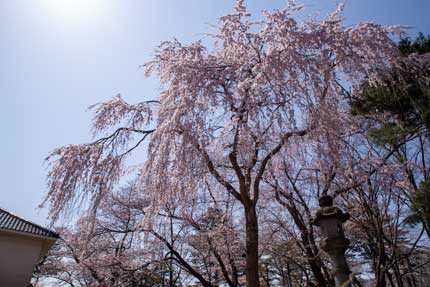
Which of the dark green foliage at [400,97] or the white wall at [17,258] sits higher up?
the dark green foliage at [400,97]

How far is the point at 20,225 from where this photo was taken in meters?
7.00

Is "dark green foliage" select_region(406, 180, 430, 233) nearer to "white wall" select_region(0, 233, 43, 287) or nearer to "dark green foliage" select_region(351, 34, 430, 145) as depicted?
"dark green foliage" select_region(351, 34, 430, 145)

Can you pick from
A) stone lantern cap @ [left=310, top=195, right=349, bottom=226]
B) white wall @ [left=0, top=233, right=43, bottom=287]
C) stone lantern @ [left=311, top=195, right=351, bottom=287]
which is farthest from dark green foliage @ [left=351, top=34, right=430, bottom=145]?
white wall @ [left=0, top=233, right=43, bottom=287]

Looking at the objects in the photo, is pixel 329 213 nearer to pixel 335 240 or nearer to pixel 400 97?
pixel 335 240

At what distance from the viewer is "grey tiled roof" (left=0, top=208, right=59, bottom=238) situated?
6703 mm

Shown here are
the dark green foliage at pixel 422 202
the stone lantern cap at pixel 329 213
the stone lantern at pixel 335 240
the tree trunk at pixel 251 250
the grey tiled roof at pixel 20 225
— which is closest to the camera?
the stone lantern at pixel 335 240

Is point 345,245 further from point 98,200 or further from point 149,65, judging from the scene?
point 149,65

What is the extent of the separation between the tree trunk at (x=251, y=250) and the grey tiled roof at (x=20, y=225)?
5.13m

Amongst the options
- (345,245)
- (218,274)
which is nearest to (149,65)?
(345,245)

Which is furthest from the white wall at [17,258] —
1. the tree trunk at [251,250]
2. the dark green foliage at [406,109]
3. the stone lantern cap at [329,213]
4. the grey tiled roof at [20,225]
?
the dark green foliage at [406,109]

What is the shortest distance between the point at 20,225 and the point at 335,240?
7244 mm

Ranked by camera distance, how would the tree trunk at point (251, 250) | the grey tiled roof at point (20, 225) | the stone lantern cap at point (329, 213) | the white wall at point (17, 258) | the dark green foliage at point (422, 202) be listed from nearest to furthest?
1. the stone lantern cap at point (329, 213)
2. the tree trunk at point (251, 250)
3. the dark green foliage at point (422, 202)
4. the white wall at point (17, 258)
5. the grey tiled roof at point (20, 225)

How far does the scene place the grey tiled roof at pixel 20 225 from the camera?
22.0ft

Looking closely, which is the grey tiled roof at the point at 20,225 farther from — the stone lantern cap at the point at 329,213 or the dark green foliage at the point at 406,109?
the dark green foliage at the point at 406,109
